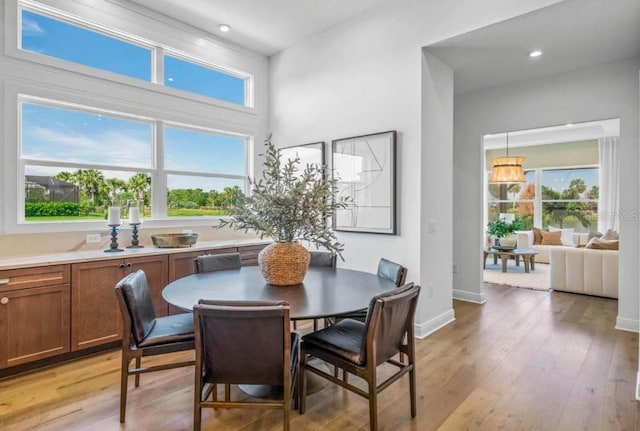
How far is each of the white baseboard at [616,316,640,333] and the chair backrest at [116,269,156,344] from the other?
177 inches

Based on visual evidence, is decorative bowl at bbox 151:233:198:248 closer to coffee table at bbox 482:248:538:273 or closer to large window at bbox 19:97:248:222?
large window at bbox 19:97:248:222

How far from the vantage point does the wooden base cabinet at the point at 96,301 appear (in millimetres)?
2969

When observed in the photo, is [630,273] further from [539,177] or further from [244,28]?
[539,177]

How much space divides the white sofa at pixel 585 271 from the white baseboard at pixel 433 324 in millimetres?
2344

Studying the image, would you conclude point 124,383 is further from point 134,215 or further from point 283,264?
point 134,215

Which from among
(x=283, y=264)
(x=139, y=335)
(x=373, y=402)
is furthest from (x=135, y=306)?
(x=373, y=402)

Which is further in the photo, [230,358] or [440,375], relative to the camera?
[440,375]

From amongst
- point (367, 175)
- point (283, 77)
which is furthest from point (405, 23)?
point (283, 77)

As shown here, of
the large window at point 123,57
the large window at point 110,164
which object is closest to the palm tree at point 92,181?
the large window at point 110,164

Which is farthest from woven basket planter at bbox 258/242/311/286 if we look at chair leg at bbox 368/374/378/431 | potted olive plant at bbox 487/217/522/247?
potted olive plant at bbox 487/217/522/247

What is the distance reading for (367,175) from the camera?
3982mm

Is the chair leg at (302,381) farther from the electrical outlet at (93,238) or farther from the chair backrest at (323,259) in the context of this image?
the electrical outlet at (93,238)

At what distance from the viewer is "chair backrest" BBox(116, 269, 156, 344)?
2059 millimetres

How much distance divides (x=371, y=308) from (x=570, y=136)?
8.87 metres
